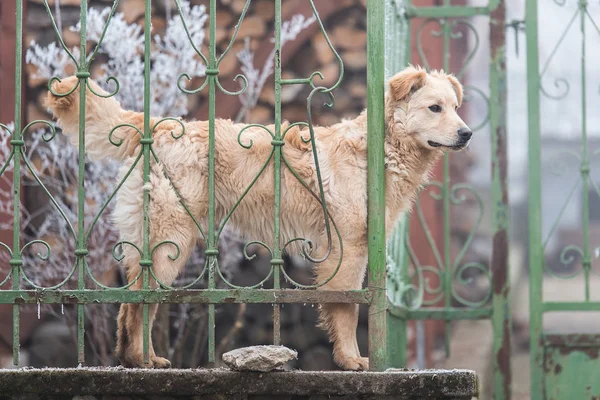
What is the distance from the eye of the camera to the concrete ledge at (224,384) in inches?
119

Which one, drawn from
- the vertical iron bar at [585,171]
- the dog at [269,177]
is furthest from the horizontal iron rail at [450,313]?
the dog at [269,177]

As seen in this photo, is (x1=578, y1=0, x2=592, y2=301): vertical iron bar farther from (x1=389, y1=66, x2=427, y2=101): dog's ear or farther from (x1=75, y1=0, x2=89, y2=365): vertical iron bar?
(x1=75, y1=0, x2=89, y2=365): vertical iron bar

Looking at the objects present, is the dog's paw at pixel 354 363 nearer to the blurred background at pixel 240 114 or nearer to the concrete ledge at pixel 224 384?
the concrete ledge at pixel 224 384

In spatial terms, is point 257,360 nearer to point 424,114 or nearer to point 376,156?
point 376,156

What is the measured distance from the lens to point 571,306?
17.6 feet

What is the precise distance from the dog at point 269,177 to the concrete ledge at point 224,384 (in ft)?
1.65

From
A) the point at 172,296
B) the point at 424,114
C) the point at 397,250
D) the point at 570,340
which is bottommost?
the point at 570,340

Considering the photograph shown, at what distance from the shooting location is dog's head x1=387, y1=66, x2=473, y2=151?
12.9 ft

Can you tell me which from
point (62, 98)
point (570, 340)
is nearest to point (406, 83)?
point (62, 98)

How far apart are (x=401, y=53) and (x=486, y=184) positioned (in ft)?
5.96

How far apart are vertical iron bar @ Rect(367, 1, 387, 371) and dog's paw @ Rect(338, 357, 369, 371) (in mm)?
357

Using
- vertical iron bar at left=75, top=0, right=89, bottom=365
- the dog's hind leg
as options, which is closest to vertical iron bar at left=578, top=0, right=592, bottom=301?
the dog's hind leg

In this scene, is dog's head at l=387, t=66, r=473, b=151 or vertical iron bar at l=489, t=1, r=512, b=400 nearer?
dog's head at l=387, t=66, r=473, b=151

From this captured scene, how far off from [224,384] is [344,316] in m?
0.72
